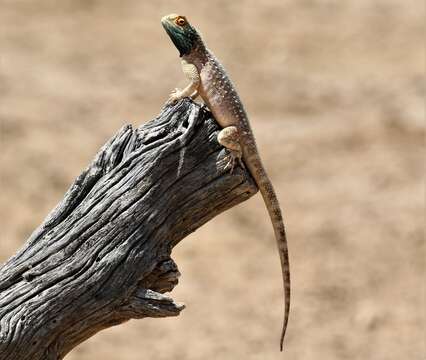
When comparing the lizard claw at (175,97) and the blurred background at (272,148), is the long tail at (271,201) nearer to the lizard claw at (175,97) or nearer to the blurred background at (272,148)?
the lizard claw at (175,97)

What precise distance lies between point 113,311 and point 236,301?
603cm

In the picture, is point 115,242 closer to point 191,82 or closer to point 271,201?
point 271,201

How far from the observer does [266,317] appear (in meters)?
10.6

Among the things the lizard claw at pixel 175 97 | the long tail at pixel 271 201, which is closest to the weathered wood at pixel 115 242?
the lizard claw at pixel 175 97

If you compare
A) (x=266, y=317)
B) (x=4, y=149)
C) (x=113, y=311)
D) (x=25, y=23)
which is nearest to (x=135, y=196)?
(x=113, y=311)

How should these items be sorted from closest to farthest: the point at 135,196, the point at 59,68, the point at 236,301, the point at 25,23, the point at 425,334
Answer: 1. the point at 135,196
2. the point at 425,334
3. the point at 236,301
4. the point at 59,68
5. the point at 25,23

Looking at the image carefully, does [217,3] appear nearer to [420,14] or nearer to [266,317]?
[420,14]

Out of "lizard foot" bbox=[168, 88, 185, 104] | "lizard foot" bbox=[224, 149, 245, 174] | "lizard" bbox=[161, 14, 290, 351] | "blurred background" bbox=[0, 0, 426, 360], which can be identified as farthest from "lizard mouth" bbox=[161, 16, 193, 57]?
"blurred background" bbox=[0, 0, 426, 360]

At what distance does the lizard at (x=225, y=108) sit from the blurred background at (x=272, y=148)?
15.2 feet

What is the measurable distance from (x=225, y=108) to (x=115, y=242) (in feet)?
3.44

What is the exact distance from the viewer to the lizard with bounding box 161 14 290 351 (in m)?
5.29

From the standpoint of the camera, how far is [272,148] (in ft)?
44.3

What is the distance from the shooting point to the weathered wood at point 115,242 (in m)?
4.91

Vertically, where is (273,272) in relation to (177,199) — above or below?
above
